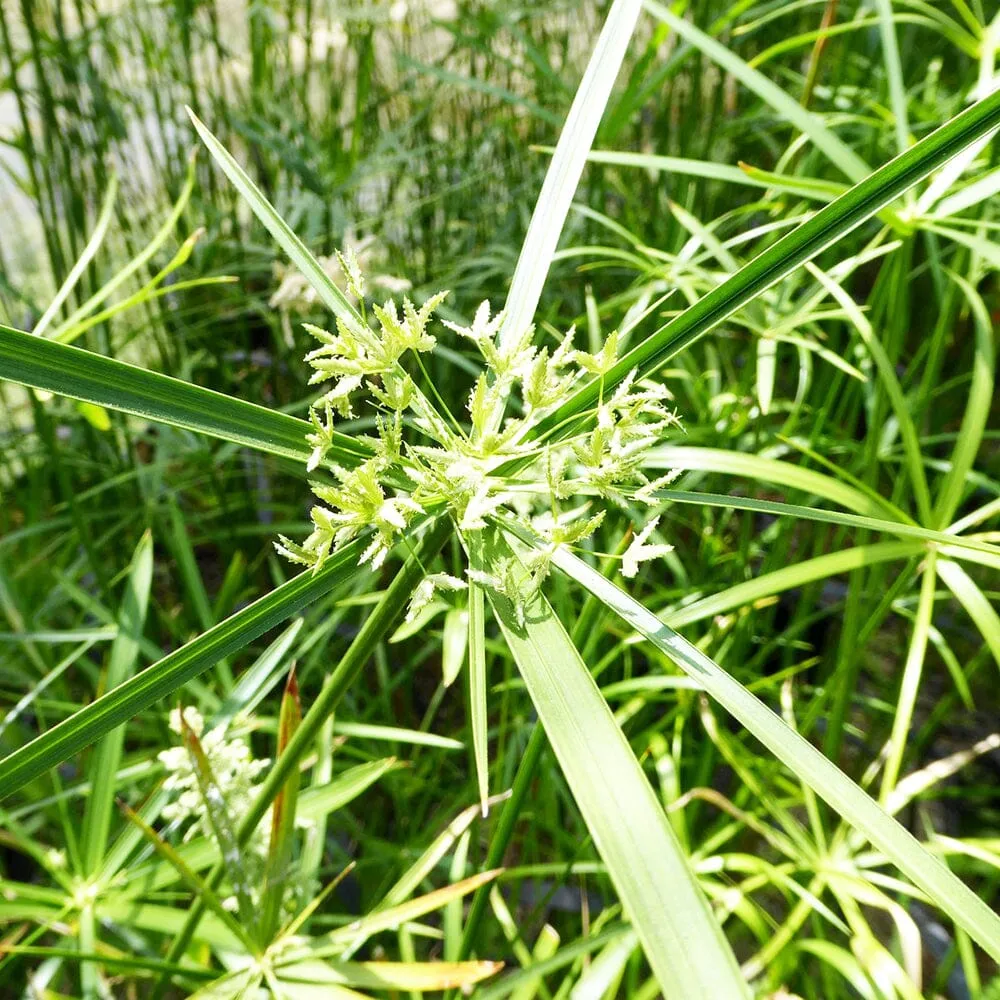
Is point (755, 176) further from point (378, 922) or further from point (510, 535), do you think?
point (378, 922)

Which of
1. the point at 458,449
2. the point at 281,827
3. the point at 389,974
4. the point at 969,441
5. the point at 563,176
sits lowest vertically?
the point at 389,974

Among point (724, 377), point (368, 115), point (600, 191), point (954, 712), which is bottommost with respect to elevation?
point (954, 712)

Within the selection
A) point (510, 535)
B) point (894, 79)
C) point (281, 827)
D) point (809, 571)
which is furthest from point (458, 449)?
point (894, 79)

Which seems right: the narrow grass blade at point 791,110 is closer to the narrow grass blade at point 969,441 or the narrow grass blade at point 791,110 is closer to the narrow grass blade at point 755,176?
the narrow grass blade at point 755,176

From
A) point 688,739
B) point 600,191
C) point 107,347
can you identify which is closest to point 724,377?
point 600,191

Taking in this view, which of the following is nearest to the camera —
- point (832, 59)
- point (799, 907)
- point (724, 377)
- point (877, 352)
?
point (877, 352)

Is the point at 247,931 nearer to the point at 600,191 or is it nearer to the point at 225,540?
the point at 225,540

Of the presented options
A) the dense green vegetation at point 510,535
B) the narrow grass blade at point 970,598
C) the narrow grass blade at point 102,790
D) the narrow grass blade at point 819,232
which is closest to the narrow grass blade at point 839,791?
the dense green vegetation at point 510,535

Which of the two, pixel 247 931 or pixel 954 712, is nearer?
pixel 247 931

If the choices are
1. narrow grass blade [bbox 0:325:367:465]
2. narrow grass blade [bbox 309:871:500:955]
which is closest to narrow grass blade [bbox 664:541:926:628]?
narrow grass blade [bbox 309:871:500:955]
